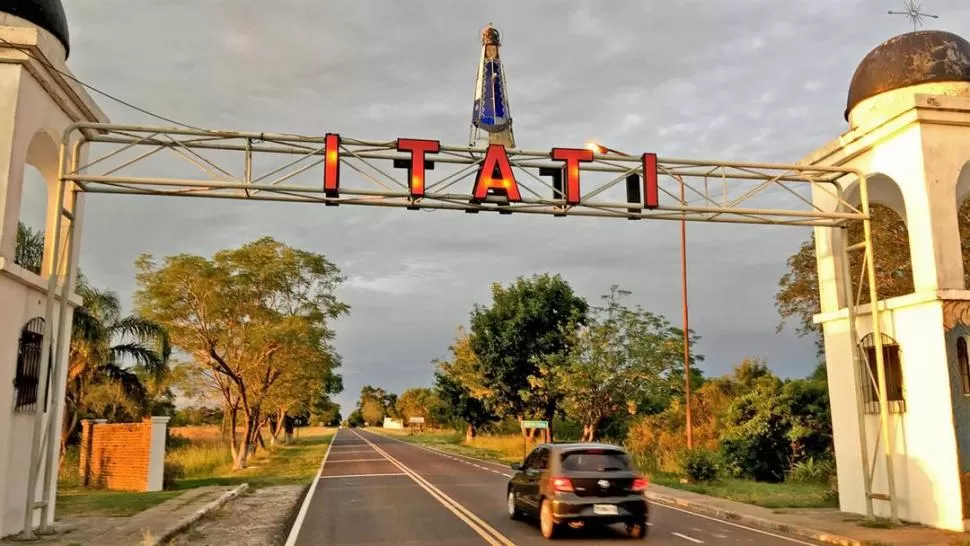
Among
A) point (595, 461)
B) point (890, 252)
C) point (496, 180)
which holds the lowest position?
point (595, 461)

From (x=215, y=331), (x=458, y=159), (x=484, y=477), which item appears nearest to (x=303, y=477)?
(x=484, y=477)

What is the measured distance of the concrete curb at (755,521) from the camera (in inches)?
466

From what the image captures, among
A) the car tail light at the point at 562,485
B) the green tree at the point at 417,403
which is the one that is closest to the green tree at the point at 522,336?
the car tail light at the point at 562,485

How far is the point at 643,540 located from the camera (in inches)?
467

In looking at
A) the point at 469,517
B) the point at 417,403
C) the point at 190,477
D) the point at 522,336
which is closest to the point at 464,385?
the point at 522,336

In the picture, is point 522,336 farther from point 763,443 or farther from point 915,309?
point 915,309

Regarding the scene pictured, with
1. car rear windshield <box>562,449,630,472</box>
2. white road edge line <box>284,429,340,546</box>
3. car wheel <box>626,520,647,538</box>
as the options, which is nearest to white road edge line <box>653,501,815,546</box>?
car wheel <box>626,520,647,538</box>

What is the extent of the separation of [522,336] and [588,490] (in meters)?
27.3

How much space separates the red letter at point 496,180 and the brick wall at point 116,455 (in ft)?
42.9

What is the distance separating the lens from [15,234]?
1214 cm

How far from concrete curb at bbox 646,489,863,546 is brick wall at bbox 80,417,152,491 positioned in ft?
47.3

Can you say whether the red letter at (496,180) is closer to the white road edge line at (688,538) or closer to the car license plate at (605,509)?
the car license plate at (605,509)

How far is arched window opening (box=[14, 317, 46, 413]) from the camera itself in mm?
12248

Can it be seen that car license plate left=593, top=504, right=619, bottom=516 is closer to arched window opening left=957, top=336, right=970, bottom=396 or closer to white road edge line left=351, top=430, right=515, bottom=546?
white road edge line left=351, top=430, right=515, bottom=546
